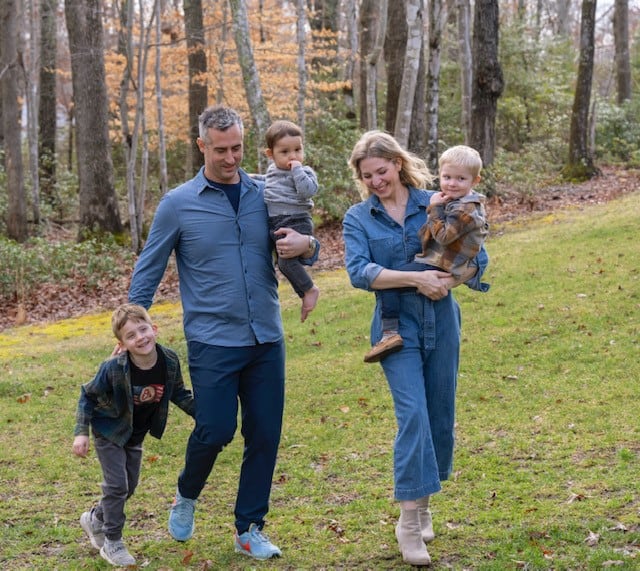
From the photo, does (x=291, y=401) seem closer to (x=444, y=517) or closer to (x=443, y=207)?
(x=444, y=517)

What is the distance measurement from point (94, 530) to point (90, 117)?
14.1m

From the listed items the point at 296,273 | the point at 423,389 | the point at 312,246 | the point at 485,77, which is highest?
the point at 485,77

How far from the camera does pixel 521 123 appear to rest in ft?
88.4

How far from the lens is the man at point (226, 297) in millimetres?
4453

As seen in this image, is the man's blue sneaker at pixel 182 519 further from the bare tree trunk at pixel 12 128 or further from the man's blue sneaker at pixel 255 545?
the bare tree trunk at pixel 12 128

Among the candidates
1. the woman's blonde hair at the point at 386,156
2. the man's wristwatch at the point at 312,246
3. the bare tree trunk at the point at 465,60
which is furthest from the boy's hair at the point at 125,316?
the bare tree trunk at the point at 465,60

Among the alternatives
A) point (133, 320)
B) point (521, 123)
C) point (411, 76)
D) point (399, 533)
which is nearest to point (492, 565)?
point (399, 533)

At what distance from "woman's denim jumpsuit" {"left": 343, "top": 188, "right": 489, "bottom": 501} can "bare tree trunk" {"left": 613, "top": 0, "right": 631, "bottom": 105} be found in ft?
93.7

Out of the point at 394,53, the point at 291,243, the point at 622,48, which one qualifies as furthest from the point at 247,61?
the point at 622,48

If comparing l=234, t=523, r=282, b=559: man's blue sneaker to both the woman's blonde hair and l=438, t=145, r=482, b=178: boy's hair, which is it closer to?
the woman's blonde hair

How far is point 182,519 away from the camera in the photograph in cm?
479

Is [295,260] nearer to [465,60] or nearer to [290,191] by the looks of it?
[290,191]

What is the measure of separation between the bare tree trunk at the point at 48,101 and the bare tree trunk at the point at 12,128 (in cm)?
440

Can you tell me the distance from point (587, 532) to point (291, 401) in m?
3.90
